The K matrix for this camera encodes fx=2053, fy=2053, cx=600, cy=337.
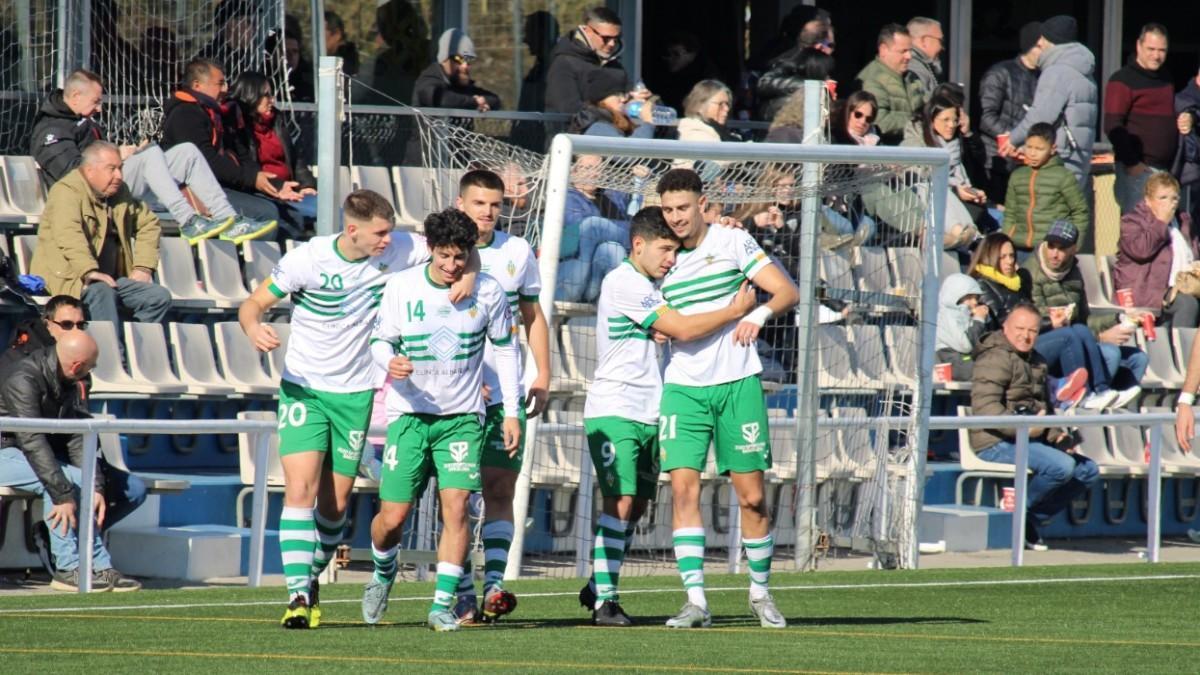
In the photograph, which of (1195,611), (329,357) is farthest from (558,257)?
(1195,611)

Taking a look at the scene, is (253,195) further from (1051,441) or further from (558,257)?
(1051,441)

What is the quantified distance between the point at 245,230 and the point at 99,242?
1412 millimetres

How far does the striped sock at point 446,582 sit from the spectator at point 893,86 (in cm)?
900

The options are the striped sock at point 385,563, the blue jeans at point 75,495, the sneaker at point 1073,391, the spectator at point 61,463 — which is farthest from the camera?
the sneaker at point 1073,391

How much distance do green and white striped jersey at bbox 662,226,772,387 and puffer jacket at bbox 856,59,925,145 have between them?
8164mm

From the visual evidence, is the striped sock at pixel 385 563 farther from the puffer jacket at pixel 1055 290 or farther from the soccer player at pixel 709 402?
Answer: the puffer jacket at pixel 1055 290

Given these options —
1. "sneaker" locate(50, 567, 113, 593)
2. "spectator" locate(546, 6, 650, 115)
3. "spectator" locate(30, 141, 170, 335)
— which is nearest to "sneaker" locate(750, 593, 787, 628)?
"sneaker" locate(50, 567, 113, 593)

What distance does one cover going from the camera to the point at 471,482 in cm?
845

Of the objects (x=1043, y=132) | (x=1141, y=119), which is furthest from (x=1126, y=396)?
(x=1141, y=119)

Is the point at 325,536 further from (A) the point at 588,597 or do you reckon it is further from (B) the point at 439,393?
(A) the point at 588,597

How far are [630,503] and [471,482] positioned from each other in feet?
3.25

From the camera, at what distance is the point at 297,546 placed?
8594 mm

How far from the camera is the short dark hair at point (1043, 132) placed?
17.1 meters

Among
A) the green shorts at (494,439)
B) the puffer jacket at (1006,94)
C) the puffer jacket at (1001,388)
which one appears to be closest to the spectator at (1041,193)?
the puffer jacket at (1006,94)
